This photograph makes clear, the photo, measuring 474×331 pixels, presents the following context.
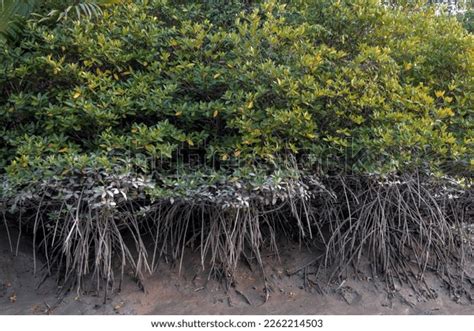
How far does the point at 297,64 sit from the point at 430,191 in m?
1.64

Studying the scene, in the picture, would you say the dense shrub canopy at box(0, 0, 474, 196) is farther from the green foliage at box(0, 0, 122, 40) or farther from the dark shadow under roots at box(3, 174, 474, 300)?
the dark shadow under roots at box(3, 174, 474, 300)

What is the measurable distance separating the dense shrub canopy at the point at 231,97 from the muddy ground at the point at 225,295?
96 cm

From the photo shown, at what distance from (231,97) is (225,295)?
1.70 metres

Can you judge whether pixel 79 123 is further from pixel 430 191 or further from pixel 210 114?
pixel 430 191

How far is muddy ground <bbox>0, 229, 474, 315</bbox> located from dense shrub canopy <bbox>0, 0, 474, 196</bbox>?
0.96 metres

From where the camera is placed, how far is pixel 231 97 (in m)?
4.70

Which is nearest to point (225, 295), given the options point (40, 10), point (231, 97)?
point (231, 97)

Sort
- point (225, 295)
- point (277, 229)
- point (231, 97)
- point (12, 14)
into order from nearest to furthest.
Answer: point (231, 97), point (225, 295), point (12, 14), point (277, 229)

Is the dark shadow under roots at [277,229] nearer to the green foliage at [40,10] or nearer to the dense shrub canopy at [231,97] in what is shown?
the dense shrub canopy at [231,97]

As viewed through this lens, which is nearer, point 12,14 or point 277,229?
point 12,14

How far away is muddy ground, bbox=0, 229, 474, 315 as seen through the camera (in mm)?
4656

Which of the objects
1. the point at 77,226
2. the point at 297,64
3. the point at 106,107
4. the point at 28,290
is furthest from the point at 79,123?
the point at 297,64

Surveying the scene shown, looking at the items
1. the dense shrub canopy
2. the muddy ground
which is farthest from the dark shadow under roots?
the dense shrub canopy

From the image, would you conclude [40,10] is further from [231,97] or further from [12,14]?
[231,97]
